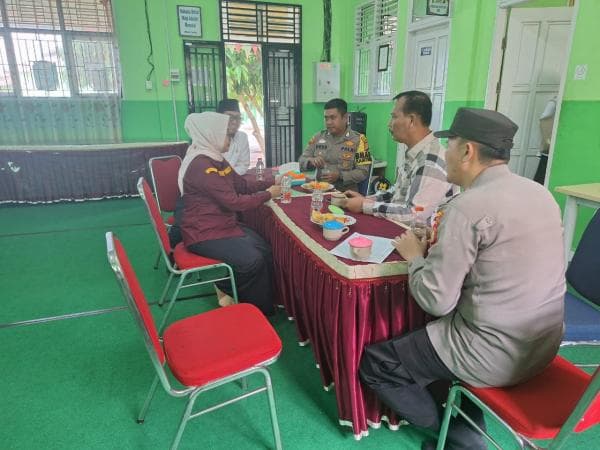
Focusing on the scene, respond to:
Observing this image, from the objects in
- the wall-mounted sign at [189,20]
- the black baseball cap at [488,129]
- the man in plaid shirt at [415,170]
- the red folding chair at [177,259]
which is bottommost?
the red folding chair at [177,259]

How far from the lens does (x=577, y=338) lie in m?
1.47

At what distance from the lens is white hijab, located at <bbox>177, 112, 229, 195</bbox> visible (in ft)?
7.16

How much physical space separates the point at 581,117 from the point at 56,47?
19.8ft

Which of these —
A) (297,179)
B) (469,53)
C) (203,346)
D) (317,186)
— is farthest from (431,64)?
(203,346)

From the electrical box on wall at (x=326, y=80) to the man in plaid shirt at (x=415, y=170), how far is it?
184 inches

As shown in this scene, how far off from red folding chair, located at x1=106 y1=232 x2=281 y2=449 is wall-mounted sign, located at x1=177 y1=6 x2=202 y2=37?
209 inches

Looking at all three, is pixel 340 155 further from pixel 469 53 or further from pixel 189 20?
pixel 189 20

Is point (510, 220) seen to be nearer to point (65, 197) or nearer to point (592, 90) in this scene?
point (592, 90)

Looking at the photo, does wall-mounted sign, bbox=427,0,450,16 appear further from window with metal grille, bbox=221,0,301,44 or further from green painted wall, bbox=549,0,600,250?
window with metal grille, bbox=221,0,301,44

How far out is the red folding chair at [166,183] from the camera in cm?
299

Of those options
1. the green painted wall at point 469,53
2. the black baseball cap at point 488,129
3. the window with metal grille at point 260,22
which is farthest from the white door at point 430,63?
the black baseball cap at point 488,129

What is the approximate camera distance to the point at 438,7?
158 inches

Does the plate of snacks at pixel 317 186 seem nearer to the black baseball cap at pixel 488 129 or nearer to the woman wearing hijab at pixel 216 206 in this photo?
the woman wearing hijab at pixel 216 206

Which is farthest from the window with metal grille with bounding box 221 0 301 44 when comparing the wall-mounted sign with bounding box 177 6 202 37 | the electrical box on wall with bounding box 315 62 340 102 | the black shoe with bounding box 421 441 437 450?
the black shoe with bounding box 421 441 437 450
